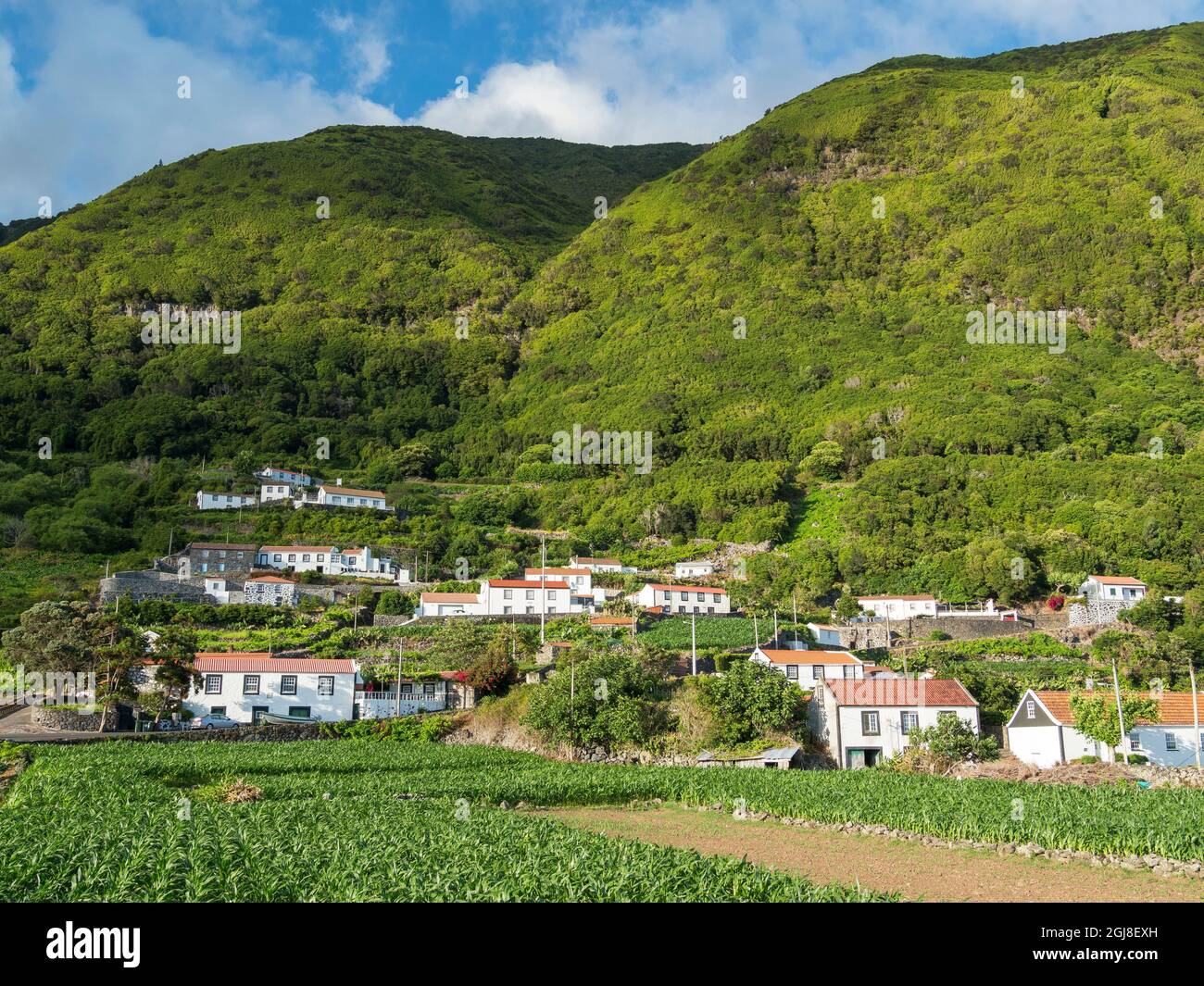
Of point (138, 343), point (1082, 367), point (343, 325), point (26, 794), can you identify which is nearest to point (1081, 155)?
point (1082, 367)

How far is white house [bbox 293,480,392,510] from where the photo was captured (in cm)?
9944

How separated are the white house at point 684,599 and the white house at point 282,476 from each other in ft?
169

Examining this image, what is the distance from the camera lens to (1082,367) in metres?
130

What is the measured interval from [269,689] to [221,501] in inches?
2235

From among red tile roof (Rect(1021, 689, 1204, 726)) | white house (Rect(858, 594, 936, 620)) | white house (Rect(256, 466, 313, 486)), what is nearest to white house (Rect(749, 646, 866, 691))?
red tile roof (Rect(1021, 689, 1204, 726))

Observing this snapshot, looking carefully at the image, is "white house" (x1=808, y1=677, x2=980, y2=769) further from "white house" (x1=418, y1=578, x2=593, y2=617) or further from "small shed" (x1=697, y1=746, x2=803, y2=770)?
"white house" (x1=418, y1=578, x2=593, y2=617)

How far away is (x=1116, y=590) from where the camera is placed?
68.1 meters

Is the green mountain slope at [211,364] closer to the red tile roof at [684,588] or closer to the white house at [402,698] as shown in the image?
the red tile roof at [684,588]

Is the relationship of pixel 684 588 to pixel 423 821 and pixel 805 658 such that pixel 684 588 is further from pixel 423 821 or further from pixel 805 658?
pixel 423 821

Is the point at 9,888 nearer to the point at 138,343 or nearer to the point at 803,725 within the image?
the point at 803,725

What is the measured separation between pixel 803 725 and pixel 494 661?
622 inches

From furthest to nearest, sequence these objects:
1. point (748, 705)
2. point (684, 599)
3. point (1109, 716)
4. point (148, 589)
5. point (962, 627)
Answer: point (684, 599)
point (148, 589)
point (962, 627)
point (748, 705)
point (1109, 716)
